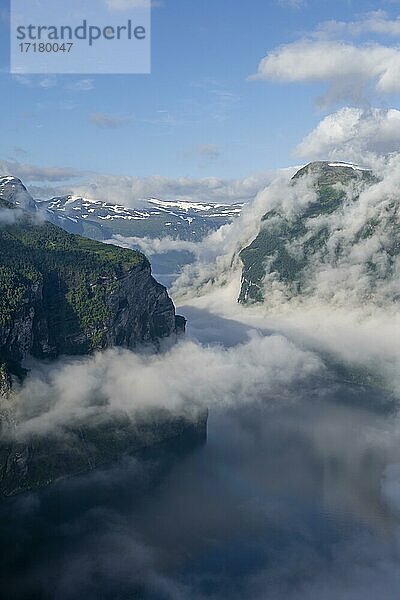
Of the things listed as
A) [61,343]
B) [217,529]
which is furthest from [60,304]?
[217,529]

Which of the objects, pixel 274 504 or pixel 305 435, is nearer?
pixel 274 504

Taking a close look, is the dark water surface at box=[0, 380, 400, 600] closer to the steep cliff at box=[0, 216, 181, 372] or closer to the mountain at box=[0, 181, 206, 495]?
the mountain at box=[0, 181, 206, 495]

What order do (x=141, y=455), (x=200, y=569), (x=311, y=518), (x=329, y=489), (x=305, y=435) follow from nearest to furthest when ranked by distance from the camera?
(x=200, y=569), (x=311, y=518), (x=329, y=489), (x=141, y=455), (x=305, y=435)

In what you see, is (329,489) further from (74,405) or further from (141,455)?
(74,405)

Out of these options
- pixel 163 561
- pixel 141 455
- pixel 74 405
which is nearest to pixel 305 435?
pixel 141 455

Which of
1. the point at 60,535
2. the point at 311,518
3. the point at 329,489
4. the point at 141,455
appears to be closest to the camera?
the point at 60,535

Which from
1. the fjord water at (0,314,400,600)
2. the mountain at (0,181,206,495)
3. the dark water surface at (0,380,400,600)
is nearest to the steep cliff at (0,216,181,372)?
the mountain at (0,181,206,495)

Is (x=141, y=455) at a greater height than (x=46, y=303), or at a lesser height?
lesser

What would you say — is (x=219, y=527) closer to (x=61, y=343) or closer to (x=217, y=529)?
(x=217, y=529)
